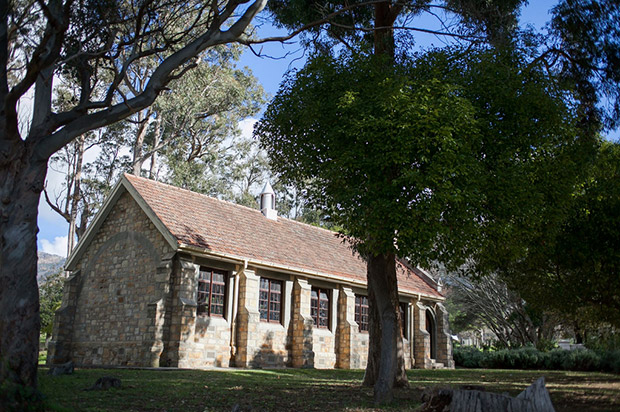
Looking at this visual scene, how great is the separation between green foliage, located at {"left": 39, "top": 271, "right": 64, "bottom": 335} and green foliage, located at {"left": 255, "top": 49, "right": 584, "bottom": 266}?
1249 inches

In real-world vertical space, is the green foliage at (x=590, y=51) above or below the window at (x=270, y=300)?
above

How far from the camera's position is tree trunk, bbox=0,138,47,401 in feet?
26.0

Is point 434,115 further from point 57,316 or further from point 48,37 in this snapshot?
point 57,316

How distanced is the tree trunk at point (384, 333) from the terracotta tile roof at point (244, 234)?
617 cm

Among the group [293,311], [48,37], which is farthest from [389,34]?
[293,311]

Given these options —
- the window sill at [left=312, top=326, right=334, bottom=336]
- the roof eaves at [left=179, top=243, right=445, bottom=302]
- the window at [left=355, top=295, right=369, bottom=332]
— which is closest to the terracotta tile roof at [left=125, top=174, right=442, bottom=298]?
the roof eaves at [left=179, top=243, right=445, bottom=302]

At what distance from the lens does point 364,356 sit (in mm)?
27266

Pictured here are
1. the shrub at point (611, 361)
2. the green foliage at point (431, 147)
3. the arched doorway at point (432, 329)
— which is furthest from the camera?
the arched doorway at point (432, 329)

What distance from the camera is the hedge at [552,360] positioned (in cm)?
2869

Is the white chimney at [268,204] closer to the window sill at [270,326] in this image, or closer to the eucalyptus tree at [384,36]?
the window sill at [270,326]

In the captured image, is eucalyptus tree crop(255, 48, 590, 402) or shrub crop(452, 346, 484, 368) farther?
shrub crop(452, 346, 484, 368)

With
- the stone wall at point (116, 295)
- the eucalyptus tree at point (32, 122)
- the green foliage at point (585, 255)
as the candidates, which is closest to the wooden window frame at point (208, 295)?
the stone wall at point (116, 295)

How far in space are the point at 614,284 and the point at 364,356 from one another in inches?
546

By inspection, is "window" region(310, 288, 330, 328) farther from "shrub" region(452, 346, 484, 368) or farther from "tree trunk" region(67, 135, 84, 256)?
"tree trunk" region(67, 135, 84, 256)
